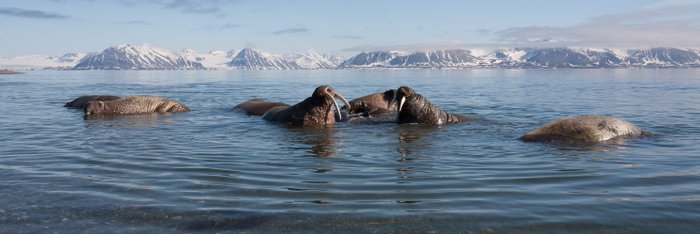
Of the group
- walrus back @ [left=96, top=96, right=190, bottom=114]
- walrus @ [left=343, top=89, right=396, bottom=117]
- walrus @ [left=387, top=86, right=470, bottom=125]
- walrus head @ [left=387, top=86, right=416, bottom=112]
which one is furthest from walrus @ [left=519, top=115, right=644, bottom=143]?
walrus back @ [left=96, top=96, right=190, bottom=114]

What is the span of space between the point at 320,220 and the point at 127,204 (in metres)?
2.14

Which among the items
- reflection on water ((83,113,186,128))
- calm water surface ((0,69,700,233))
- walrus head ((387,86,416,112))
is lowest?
reflection on water ((83,113,186,128))

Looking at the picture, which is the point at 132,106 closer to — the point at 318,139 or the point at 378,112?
the point at 378,112

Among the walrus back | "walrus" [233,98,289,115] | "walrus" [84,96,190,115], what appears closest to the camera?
"walrus" [233,98,289,115]

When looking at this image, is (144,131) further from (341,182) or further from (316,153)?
(341,182)

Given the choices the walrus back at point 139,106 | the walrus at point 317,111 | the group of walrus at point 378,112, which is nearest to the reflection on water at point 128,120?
the walrus back at point 139,106

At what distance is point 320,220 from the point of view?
18.8ft

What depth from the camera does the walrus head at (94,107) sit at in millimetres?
18781

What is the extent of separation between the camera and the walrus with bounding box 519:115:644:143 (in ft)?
36.0

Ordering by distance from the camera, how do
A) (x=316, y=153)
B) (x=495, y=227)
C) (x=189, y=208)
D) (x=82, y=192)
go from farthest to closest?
(x=316, y=153) → (x=82, y=192) → (x=189, y=208) → (x=495, y=227)

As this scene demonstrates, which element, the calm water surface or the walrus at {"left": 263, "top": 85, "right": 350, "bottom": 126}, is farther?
the walrus at {"left": 263, "top": 85, "right": 350, "bottom": 126}

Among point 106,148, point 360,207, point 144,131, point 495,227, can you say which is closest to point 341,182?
point 360,207

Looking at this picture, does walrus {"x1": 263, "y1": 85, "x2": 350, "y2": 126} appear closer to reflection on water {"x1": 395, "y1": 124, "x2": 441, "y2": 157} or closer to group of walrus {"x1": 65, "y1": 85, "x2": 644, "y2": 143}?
group of walrus {"x1": 65, "y1": 85, "x2": 644, "y2": 143}

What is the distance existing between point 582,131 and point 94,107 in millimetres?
14552
